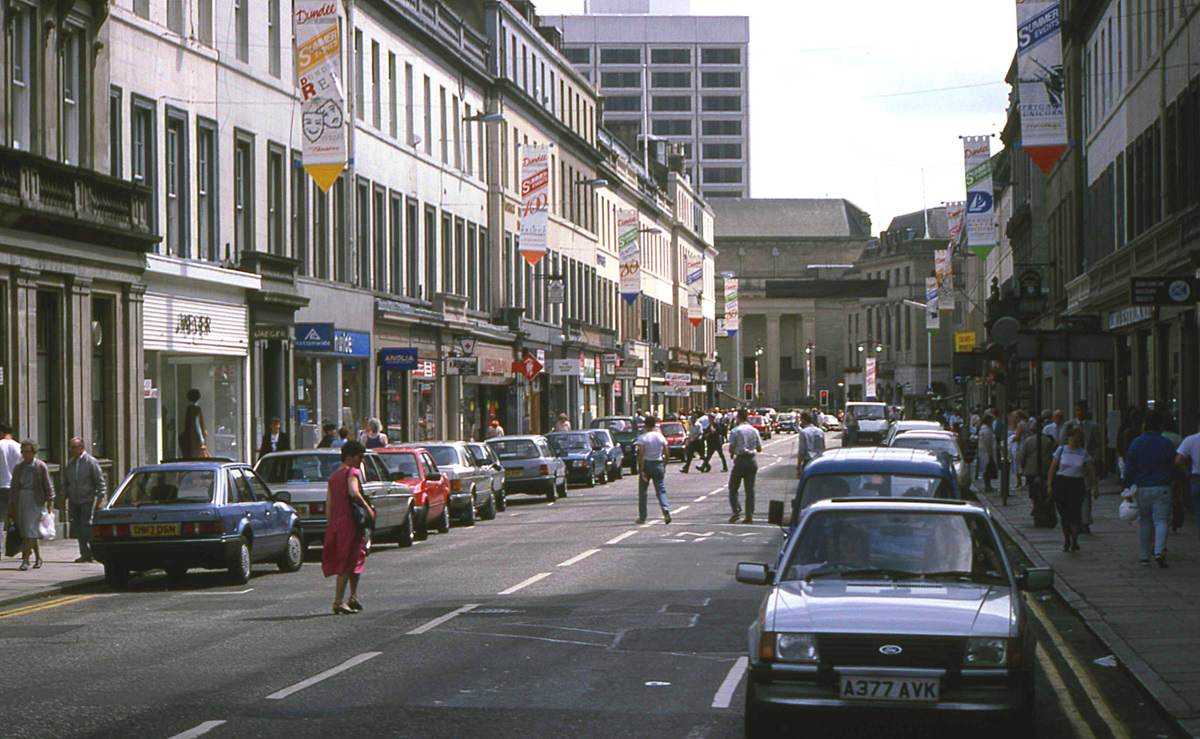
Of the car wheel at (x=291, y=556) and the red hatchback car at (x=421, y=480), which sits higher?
the red hatchback car at (x=421, y=480)

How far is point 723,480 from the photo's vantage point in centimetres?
5350

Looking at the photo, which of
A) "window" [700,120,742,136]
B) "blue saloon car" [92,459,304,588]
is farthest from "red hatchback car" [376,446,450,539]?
"window" [700,120,742,136]

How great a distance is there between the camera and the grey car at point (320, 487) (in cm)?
2662

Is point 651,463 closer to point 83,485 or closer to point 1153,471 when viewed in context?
point 83,485

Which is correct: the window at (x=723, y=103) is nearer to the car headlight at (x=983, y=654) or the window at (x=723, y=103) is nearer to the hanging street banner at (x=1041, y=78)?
the hanging street banner at (x=1041, y=78)

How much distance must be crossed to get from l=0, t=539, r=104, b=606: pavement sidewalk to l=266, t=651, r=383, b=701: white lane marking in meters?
6.86

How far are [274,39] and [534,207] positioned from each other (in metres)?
16.4

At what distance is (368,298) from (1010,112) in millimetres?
48881

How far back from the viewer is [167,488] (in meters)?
22.7

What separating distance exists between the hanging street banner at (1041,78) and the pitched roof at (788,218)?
141263 millimetres

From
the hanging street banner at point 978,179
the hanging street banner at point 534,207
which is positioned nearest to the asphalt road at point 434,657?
the hanging street banner at point 534,207

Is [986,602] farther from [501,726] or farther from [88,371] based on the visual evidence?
[88,371]

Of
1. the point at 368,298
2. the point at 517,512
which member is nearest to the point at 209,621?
the point at 517,512

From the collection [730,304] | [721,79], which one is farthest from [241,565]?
[721,79]
